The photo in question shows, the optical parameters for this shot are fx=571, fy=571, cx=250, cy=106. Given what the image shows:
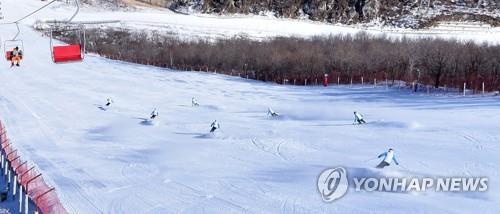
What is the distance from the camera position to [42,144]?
19.9m

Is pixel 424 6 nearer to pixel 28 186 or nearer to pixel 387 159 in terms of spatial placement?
pixel 387 159

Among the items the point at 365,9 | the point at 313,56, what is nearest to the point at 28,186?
the point at 313,56

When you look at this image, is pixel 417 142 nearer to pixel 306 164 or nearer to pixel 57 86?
pixel 306 164

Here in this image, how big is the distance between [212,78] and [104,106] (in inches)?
558

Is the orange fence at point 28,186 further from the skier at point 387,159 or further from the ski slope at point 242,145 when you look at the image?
the skier at point 387,159

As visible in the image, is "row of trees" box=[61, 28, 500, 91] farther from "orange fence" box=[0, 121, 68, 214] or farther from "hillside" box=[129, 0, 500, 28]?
"orange fence" box=[0, 121, 68, 214]

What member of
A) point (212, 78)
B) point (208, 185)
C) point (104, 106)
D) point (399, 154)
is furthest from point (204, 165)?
point (212, 78)

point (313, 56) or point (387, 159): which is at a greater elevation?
point (313, 56)

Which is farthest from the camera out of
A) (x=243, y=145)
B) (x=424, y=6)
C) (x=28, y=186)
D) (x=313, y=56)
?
(x=424, y=6)

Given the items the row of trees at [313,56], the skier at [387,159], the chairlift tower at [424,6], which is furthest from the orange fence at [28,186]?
the chairlift tower at [424,6]

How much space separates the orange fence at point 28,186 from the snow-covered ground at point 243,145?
44 centimetres

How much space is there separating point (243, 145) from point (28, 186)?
6.92m

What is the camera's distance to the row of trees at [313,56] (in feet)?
142

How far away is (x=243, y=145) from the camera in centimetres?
1809
